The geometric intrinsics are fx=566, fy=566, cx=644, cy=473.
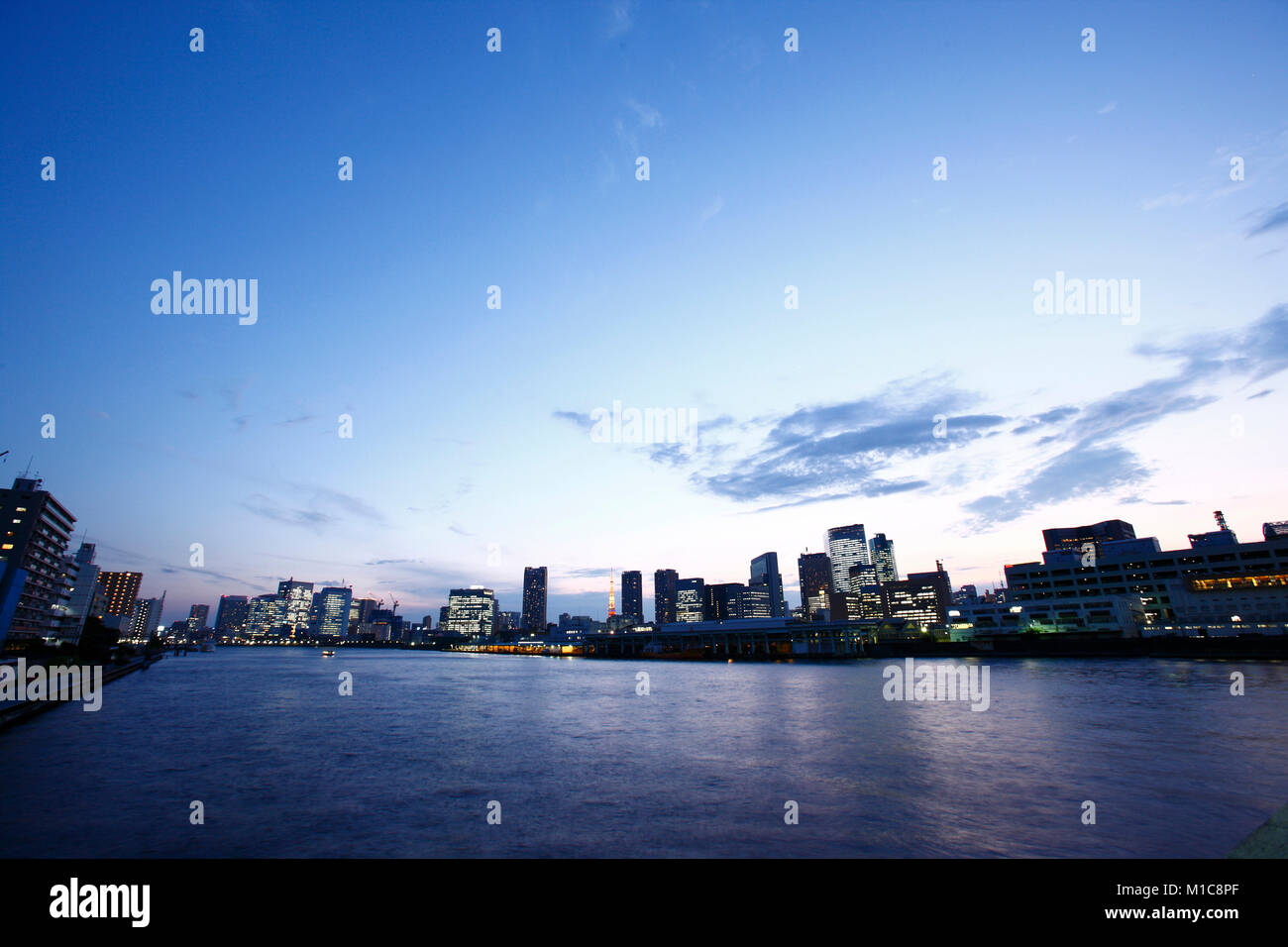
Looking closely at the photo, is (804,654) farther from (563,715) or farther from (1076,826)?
(1076,826)

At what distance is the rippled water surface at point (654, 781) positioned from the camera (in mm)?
16703

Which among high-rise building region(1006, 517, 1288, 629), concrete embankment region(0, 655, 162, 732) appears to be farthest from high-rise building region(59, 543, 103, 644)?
high-rise building region(1006, 517, 1288, 629)

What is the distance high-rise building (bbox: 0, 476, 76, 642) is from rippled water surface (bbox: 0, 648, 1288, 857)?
388ft

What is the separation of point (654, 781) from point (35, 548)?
178 metres

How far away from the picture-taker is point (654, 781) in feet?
78.0

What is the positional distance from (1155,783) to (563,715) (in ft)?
123

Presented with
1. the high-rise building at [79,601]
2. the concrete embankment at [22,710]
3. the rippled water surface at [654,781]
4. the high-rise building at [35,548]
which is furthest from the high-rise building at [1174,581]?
the high-rise building at [79,601]

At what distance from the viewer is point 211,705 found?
52.0 meters

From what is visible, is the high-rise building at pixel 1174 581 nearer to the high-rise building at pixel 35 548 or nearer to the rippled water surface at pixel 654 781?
the rippled water surface at pixel 654 781

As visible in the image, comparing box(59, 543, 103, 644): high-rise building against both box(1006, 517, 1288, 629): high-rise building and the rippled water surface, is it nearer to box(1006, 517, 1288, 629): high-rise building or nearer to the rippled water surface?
the rippled water surface

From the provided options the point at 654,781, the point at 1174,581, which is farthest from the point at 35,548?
the point at 1174,581

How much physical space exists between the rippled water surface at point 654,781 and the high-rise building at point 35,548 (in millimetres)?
118332
